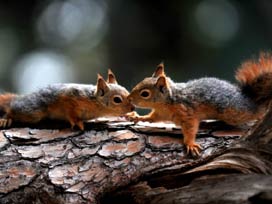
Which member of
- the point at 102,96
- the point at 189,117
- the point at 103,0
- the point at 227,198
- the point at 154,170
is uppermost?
the point at 103,0

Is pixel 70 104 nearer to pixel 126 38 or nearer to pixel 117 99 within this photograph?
pixel 117 99

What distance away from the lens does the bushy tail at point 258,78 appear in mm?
1722

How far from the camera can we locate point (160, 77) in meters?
1.82

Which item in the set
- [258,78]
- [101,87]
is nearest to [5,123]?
[101,87]

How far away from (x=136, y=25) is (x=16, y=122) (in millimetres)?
1342

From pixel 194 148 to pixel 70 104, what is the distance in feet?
1.70

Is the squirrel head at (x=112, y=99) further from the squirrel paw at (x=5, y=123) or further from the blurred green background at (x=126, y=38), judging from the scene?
the blurred green background at (x=126, y=38)

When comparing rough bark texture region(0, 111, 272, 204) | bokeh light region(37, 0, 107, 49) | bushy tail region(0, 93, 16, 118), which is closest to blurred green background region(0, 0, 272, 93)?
bokeh light region(37, 0, 107, 49)

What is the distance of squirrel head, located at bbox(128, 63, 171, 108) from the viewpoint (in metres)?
1.82

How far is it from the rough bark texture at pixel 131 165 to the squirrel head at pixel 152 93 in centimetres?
9

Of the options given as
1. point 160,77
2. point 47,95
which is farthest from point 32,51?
point 160,77

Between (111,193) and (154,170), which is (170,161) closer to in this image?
(154,170)

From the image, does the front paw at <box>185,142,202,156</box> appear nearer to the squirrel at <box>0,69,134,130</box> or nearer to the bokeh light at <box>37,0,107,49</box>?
the squirrel at <box>0,69,134,130</box>

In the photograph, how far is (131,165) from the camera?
1597 millimetres
